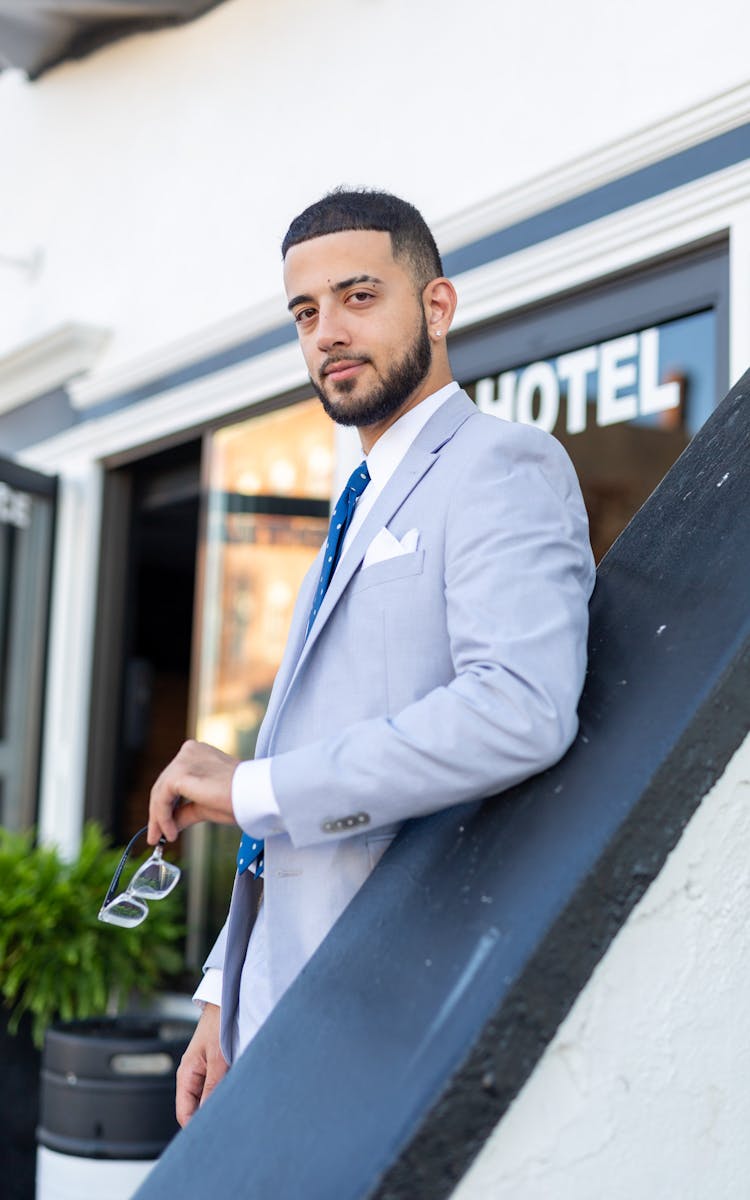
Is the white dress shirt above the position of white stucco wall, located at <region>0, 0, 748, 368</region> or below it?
below

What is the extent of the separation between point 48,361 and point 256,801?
5.13 metres

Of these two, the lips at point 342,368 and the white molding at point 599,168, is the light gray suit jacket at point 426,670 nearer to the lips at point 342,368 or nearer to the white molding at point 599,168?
the lips at point 342,368

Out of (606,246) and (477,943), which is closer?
(477,943)

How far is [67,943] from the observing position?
4.66 meters

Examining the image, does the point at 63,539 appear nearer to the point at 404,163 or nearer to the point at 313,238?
the point at 404,163

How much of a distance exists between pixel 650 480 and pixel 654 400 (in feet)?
0.76

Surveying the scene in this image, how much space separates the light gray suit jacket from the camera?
Answer: 1.30 meters

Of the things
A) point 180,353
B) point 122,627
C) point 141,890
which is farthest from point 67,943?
point 141,890

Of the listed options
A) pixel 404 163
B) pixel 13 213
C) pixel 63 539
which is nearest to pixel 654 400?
pixel 404 163

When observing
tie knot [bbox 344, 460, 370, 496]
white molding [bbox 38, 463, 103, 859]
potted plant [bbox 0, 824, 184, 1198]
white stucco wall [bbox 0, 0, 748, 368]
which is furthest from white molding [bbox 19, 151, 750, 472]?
potted plant [bbox 0, 824, 184, 1198]

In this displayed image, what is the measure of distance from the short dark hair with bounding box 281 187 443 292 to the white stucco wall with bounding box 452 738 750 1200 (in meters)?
0.81

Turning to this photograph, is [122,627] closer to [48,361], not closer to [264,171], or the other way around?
[48,361]

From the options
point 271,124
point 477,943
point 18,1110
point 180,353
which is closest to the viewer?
point 477,943

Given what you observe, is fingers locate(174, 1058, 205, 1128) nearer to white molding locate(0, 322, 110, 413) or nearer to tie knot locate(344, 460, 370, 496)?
tie knot locate(344, 460, 370, 496)
